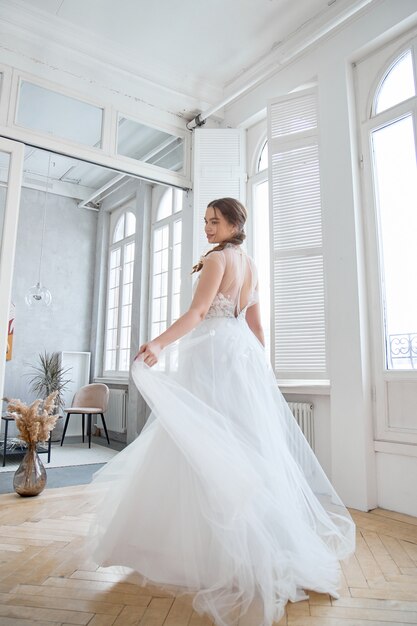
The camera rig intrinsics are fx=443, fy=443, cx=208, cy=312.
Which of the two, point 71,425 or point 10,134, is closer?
point 10,134

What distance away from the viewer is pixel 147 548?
169 cm

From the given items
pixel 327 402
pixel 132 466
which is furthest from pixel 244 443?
pixel 327 402

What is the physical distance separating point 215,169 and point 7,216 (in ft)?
6.61

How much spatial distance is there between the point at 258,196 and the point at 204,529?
3502 millimetres

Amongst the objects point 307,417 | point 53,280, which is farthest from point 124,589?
point 53,280

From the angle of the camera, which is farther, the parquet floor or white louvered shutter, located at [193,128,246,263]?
white louvered shutter, located at [193,128,246,263]

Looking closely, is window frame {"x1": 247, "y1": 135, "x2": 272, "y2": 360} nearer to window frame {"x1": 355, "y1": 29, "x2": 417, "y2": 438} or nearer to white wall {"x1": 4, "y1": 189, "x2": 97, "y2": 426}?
window frame {"x1": 355, "y1": 29, "x2": 417, "y2": 438}

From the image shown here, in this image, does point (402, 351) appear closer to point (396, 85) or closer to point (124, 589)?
point (396, 85)

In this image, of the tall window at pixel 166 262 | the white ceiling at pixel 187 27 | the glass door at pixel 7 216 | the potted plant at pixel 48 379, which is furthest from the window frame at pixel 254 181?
the potted plant at pixel 48 379

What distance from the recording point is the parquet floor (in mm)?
1546

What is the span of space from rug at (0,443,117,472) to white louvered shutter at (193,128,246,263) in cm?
258

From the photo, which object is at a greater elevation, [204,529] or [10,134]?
[10,134]

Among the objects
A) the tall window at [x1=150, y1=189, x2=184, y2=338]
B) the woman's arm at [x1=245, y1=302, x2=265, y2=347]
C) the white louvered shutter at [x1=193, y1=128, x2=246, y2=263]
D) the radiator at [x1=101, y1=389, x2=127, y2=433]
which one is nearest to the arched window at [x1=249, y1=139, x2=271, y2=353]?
the white louvered shutter at [x1=193, y1=128, x2=246, y2=263]

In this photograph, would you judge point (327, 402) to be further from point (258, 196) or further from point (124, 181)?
point (124, 181)
